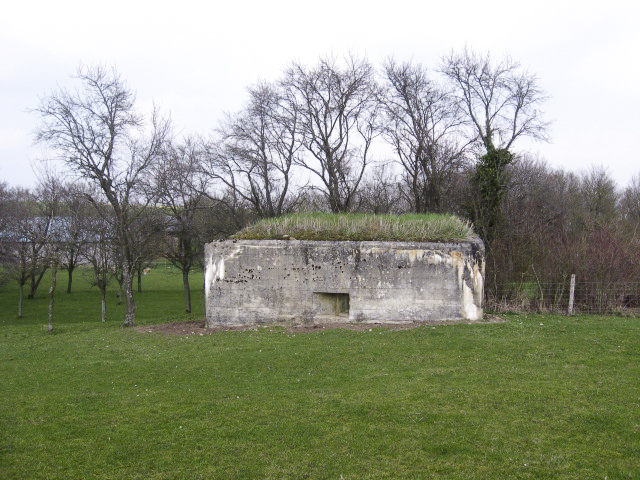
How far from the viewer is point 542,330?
11008 mm

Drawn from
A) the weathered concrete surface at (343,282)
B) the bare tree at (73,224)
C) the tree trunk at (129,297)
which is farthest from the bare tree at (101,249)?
the weathered concrete surface at (343,282)

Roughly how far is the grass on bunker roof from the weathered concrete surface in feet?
1.06

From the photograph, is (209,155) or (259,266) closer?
(259,266)

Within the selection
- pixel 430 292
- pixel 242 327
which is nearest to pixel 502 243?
pixel 430 292

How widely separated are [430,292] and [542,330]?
2421mm

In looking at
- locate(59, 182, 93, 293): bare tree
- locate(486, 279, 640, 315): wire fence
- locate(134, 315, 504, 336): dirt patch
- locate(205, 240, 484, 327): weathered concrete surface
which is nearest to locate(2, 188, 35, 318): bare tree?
locate(59, 182, 93, 293): bare tree

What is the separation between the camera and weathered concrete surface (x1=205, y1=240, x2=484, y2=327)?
12.0 m

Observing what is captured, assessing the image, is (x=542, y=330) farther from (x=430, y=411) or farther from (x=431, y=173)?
(x=431, y=173)

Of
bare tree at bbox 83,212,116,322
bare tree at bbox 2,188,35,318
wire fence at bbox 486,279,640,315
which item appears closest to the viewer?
wire fence at bbox 486,279,640,315

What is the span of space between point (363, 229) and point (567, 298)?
6023 millimetres

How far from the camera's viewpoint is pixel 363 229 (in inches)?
505

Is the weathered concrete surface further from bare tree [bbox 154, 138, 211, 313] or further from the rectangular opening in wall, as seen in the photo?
bare tree [bbox 154, 138, 211, 313]

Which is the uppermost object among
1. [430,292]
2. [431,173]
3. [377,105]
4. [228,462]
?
[377,105]

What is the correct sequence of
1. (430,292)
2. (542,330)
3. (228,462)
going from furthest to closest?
(430,292)
(542,330)
(228,462)
